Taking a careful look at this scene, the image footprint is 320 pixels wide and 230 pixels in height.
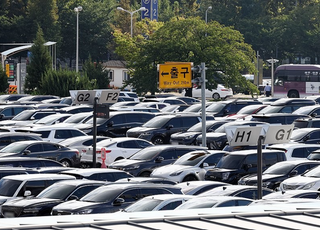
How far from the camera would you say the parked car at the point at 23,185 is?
19078 millimetres

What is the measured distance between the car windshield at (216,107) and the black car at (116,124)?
17.7ft

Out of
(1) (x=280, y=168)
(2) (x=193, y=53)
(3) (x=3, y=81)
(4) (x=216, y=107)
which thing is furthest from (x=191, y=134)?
(3) (x=3, y=81)

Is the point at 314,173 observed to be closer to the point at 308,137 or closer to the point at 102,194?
the point at 102,194

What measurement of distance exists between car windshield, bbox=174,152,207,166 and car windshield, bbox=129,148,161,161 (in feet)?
2.86

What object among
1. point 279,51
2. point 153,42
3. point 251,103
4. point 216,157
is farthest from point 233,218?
point 279,51

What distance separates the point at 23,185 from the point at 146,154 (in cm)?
667

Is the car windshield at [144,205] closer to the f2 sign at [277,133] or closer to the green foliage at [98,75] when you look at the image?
the f2 sign at [277,133]

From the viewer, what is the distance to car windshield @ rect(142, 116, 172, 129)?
32.7 meters

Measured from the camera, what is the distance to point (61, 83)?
55062mm

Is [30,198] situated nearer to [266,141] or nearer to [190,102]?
[266,141]

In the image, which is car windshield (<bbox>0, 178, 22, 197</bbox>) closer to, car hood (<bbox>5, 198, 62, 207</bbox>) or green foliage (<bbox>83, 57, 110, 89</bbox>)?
car hood (<bbox>5, 198, 62, 207</bbox>)

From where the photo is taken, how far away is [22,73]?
65.7 metres

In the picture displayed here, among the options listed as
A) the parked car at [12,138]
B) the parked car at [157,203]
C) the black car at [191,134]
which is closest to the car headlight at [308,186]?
the parked car at [157,203]

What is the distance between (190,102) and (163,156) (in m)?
22.9
